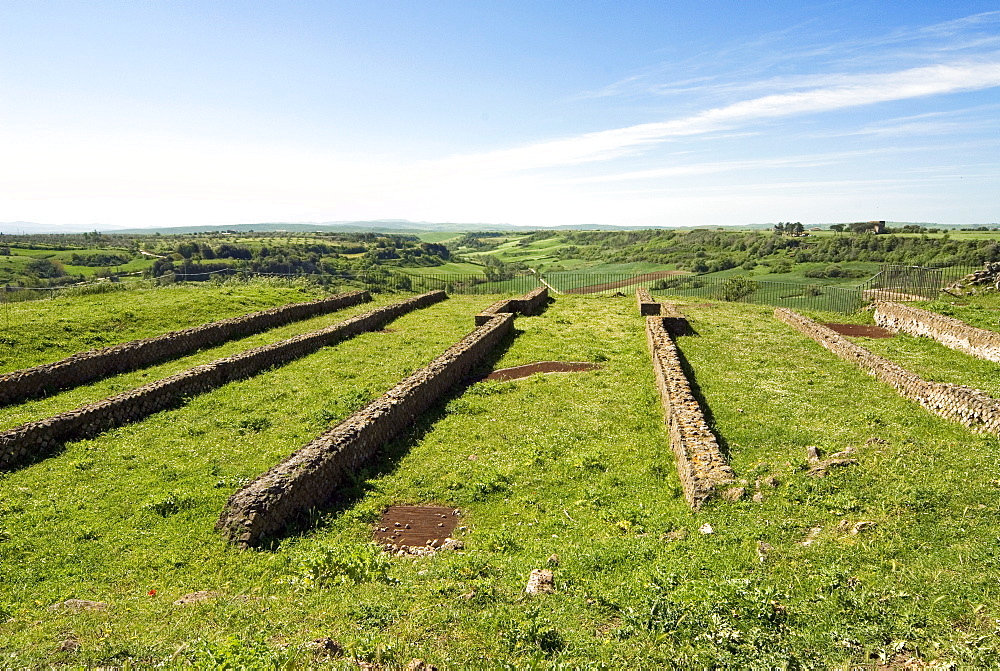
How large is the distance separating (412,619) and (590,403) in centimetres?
1011

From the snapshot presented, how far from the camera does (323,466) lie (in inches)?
410

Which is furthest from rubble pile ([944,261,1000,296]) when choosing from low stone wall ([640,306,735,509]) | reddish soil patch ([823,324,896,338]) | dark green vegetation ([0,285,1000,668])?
low stone wall ([640,306,735,509])

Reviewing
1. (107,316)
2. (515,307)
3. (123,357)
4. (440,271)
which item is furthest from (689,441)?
(440,271)

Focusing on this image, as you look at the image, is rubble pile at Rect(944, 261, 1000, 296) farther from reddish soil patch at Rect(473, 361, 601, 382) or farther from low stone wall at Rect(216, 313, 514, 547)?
low stone wall at Rect(216, 313, 514, 547)

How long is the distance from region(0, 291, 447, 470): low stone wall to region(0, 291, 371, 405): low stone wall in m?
3.78

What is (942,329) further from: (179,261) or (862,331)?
(179,261)

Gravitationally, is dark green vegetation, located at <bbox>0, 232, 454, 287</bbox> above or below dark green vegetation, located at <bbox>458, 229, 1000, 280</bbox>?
below

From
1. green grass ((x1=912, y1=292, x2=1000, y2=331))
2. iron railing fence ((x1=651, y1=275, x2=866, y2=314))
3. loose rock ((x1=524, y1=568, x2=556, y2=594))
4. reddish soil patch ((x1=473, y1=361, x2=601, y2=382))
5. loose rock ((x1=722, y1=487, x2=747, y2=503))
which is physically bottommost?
loose rock ((x1=524, y1=568, x2=556, y2=594))

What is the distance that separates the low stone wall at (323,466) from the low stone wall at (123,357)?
35.2ft

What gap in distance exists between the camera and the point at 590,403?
15703 mm

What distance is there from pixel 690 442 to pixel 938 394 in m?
7.08

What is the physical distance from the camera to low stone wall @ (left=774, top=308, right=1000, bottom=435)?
38.2 ft

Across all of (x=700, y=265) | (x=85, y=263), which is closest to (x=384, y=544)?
(x=700, y=265)

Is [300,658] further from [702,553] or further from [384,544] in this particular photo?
[702,553]
